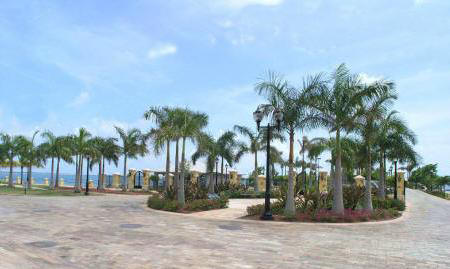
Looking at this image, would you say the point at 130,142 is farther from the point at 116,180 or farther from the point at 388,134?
the point at 388,134

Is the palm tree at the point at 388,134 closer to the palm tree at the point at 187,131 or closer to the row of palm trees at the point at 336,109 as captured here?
the row of palm trees at the point at 336,109

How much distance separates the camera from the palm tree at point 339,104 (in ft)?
56.6

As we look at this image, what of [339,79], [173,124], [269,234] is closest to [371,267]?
[269,234]

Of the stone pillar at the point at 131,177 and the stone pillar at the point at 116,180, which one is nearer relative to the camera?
the stone pillar at the point at 131,177

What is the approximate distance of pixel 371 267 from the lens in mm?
8656

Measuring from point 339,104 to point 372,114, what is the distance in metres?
2.00

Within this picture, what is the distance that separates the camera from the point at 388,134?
22.9 metres

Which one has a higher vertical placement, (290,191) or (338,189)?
(338,189)

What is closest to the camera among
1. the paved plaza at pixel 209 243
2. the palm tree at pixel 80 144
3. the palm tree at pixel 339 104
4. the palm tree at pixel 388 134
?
the paved plaza at pixel 209 243

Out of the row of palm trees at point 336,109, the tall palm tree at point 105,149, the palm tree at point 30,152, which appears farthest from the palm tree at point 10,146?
the row of palm trees at point 336,109

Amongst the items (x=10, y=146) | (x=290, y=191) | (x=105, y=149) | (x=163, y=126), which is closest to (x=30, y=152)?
(x=10, y=146)

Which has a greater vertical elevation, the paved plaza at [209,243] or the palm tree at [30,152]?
the palm tree at [30,152]

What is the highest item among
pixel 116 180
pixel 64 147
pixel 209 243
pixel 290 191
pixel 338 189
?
pixel 64 147

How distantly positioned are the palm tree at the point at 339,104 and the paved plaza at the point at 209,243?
7.28 feet
